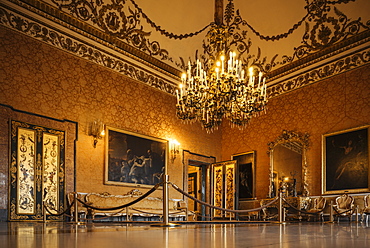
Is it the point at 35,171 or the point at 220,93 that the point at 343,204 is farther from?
the point at 35,171

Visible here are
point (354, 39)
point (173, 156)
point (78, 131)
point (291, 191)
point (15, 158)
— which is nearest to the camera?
point (15, 158)

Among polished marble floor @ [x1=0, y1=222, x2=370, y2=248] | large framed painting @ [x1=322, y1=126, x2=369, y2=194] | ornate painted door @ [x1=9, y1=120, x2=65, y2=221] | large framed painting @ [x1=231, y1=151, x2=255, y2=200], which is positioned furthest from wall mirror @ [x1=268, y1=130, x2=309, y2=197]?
polished marble floor @ [x1=0, y1=222, x2=370, y2=248]

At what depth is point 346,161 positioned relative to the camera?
10656mm

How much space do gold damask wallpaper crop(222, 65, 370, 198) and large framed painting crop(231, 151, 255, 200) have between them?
0.22 metres

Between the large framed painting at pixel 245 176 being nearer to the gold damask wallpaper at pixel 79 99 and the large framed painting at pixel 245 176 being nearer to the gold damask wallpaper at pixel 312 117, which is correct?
the gold damask wallpaper at pixel 312 117

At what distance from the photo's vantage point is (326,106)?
11.6 metres

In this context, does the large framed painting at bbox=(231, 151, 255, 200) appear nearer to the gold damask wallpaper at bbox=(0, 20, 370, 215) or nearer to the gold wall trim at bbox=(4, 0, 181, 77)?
the gold damask wallpaper at bbox=(0, 20, 370, 215)

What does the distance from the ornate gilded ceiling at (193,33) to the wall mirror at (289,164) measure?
1.96 meters

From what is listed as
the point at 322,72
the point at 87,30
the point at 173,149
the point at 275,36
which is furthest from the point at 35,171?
the point at 322,72

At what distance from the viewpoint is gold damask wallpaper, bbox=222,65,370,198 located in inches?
423

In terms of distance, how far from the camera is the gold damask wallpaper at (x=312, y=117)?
423 inches

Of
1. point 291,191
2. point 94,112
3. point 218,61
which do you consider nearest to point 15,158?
point 94,112

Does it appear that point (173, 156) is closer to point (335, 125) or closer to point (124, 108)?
point (124, 108)

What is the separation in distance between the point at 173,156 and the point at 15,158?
5.88 metres
